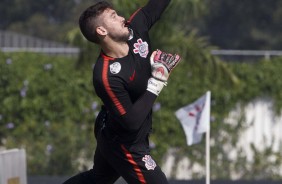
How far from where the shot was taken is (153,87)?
17.3ft

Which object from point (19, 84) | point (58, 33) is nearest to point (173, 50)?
point (19, 84)

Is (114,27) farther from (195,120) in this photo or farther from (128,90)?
(195,120)

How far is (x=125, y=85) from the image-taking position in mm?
5328

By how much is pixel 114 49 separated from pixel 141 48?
189 millimetres

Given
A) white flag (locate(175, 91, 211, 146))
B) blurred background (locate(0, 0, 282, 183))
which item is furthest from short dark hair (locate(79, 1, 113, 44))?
blurred background (locate(0, 0, 282, 183))

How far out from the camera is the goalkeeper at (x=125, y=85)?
17.3 feet

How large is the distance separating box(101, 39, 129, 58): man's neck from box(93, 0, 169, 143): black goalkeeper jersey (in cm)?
3

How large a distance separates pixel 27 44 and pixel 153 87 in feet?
51.5

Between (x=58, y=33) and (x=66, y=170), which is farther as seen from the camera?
(x=58, y=33)

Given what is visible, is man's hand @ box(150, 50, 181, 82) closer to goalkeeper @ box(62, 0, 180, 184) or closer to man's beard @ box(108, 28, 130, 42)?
goalkeeper @ box(62, 0, 180, 184)

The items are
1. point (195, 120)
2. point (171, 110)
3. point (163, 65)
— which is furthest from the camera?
point (171, 110)

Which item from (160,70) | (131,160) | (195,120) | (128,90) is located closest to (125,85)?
(128,90)

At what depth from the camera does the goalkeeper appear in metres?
5.28

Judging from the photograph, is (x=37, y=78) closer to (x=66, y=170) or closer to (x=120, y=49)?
(x=66, y=170)
